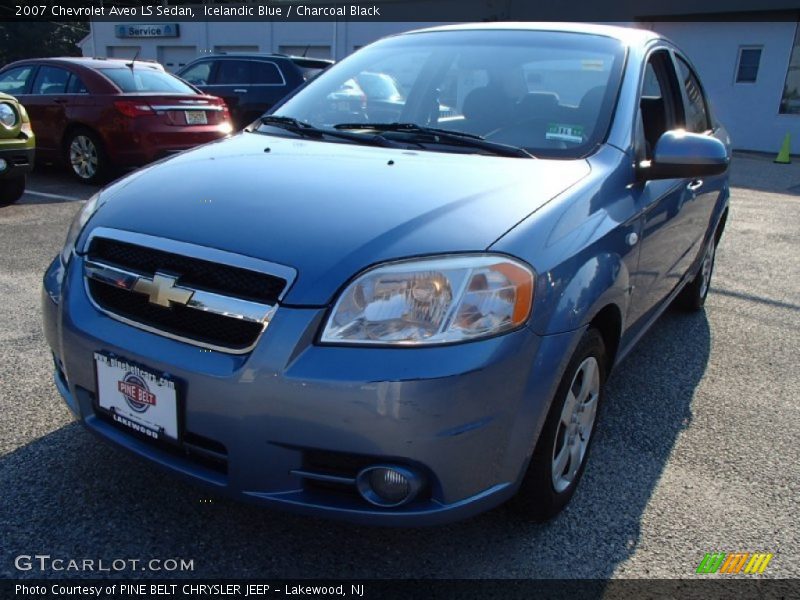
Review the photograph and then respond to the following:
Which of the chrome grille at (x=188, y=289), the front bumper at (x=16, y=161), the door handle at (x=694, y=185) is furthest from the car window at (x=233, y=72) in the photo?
the chrome grille at (x=188, y=289)

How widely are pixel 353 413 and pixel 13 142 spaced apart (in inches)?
240

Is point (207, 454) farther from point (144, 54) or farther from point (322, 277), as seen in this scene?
point (144, 54)

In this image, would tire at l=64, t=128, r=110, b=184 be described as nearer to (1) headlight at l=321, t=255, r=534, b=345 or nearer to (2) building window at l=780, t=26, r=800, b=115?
(1) headlight at l=321, t=255, r=534, b=345

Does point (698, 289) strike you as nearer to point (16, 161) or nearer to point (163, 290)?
point (163, 290)

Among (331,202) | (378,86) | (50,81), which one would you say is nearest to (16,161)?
(50,81)

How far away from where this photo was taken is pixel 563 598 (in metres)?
1.94

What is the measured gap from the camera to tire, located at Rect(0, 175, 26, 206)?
680cm

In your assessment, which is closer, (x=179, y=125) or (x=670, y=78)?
(x=670, y=78)

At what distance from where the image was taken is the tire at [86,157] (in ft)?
26.4

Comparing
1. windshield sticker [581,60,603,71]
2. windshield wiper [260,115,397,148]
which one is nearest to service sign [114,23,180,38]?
windshield wiper [260,115,397,148]

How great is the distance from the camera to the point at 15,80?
8.72 meters

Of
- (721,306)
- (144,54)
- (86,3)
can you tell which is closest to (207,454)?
(721,306)

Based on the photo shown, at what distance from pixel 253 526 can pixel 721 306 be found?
12.4ft

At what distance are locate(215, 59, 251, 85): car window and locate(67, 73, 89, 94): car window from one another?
328cm
